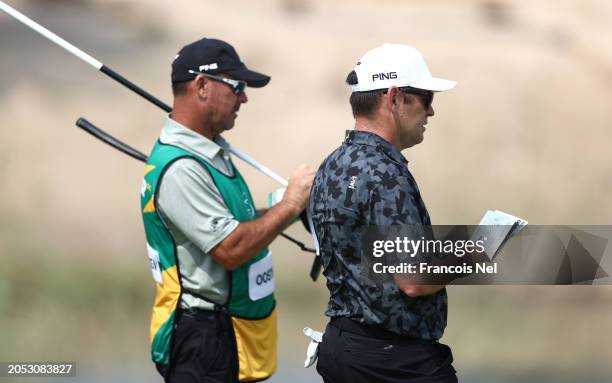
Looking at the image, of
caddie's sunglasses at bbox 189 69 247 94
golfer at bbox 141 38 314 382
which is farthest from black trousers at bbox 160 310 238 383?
caddie's sunglasses at bbox 189 69 247 94

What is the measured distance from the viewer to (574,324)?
5156mm

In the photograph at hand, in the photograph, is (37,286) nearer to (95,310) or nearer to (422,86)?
(95,310)

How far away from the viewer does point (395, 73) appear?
2.47m

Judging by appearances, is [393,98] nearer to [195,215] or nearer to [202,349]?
[195,215]

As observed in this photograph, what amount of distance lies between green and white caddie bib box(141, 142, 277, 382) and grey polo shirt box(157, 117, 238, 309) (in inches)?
0.7

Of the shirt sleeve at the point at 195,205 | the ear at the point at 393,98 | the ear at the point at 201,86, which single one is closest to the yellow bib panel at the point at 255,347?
the shirt sleeve at the point at 195,205

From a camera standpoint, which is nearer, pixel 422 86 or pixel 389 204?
pixel 389 204

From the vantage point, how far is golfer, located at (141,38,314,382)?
279 cm

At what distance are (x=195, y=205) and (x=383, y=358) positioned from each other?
27.3 inches

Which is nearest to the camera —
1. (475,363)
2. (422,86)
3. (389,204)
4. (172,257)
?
(389,204)

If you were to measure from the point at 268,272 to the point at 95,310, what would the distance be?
2.20 metres

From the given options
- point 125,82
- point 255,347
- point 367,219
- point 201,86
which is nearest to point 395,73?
point 367,219

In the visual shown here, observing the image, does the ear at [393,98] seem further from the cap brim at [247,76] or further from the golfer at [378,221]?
the cap brim at [247,76]

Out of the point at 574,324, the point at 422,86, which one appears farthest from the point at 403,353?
the point at 574,324
